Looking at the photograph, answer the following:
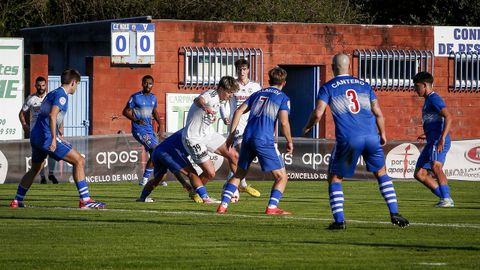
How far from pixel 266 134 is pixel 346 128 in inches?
101

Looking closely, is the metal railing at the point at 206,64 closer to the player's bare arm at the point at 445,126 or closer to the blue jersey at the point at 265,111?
the player's bare arm at the point at 445,126

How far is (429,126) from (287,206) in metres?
2.57

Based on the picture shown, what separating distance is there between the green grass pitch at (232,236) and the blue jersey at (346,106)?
1.16m

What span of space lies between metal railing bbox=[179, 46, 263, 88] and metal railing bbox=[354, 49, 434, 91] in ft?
13.1

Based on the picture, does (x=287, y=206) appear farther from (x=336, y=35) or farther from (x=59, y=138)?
(x=336, y=35)

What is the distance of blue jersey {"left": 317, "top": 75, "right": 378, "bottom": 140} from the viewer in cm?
1412

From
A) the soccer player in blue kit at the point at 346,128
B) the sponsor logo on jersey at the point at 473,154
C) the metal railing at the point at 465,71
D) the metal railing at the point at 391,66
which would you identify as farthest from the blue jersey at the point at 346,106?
the metal railing at the point at 465,71

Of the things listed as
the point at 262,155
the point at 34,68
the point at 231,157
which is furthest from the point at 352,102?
the point at 34,68

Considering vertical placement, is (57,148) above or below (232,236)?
above

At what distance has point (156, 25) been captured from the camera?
113 feet

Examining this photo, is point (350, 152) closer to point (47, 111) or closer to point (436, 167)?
point (47, 111)

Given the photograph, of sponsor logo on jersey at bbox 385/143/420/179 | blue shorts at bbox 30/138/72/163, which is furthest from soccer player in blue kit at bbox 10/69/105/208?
sponsor logo on jersey at bbox 385/143/420/179

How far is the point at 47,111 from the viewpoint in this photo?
680 inches

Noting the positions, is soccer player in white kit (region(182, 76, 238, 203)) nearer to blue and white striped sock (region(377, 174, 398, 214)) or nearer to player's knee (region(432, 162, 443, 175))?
player's knee (region(432, 162, 443, 175))
